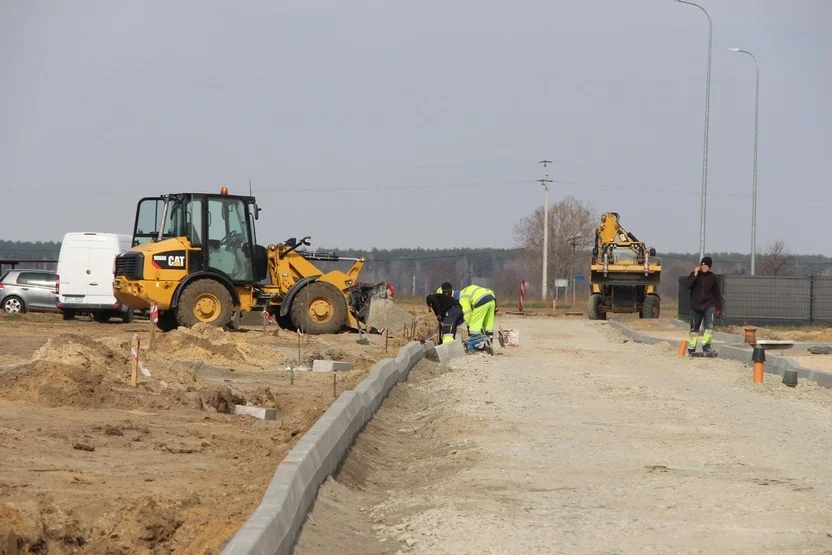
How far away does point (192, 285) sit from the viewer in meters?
25.6

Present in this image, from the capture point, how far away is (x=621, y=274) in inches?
1831

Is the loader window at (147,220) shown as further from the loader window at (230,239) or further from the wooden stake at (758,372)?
the wooden stake at (758,372)

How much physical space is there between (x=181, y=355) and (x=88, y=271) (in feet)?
41.9

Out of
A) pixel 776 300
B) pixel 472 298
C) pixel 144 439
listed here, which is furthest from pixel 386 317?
pixel 144 439

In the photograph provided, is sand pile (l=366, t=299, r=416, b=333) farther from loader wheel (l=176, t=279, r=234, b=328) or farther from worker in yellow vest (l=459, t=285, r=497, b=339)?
worker in yellow vest (l=459, t=285, r=497, b=339)

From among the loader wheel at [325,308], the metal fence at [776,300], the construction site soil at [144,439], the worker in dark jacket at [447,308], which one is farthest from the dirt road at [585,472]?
the metal fence at [776,300]

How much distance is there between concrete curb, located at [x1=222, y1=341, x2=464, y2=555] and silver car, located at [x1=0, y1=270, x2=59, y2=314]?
22941 mm

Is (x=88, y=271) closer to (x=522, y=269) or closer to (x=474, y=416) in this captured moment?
(x=474, y=416)

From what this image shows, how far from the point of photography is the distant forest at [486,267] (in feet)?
383

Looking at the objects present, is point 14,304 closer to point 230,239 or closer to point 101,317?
point 101,317

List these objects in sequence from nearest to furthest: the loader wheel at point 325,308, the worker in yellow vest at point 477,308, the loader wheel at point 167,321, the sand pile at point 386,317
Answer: the worker in yellow vest at point 477,308 < the loader wheel at point 167,321 < the loader wheel at point 325,308 < the sand pile at point 386,317

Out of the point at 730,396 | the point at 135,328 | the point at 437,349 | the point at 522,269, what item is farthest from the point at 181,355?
the point at 522,269

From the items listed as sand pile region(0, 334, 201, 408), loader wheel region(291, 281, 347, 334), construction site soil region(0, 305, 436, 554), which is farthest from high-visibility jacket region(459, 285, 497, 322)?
sand pile region(0, 334, 201, 408)

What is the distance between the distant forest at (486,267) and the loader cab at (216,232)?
2857 inches
